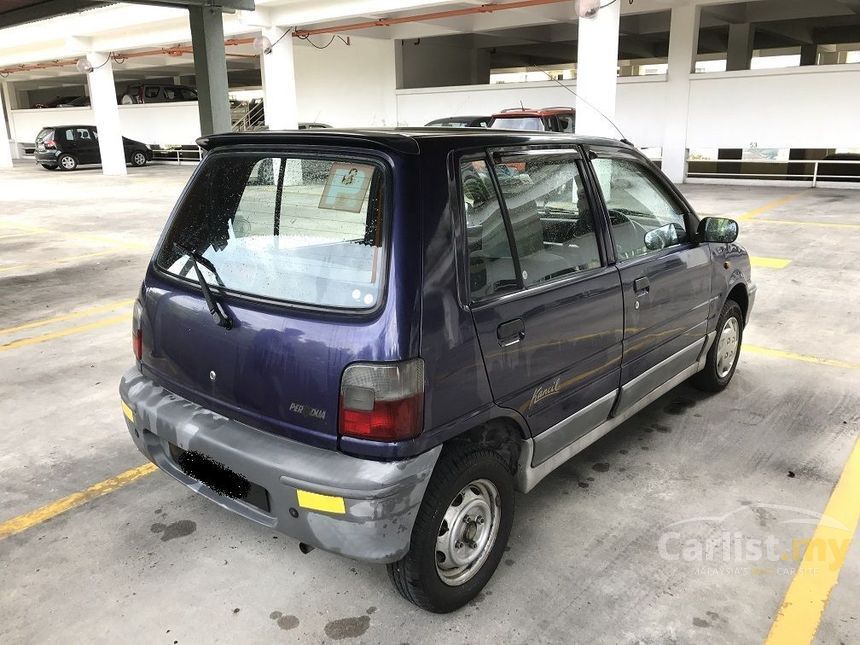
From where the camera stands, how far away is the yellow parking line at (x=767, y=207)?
1154 centimetres

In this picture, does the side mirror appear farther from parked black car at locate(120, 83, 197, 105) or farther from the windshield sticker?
parked black car at locate(120, 83, 197, 105)

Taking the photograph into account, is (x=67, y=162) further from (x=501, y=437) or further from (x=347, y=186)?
(x=501, y=437)

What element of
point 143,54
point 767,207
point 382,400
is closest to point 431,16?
point 767,207

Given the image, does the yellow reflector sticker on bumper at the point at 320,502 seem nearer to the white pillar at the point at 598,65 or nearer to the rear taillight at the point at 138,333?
the rear taillight at the point at 138,333

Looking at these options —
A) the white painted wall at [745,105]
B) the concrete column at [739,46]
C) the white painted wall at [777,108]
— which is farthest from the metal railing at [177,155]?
the concrete column at [739,46]

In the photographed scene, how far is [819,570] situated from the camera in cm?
271

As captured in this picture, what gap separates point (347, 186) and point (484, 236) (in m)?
0.51

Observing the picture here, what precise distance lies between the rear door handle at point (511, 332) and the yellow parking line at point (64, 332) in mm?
4691

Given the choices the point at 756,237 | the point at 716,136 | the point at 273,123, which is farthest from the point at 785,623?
the point at 273,123

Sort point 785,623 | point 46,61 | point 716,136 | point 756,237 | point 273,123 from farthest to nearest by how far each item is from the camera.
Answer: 1. point 46,61
2. point 273,123
3. point 716,136
4. point 756,237
5. point 785,623

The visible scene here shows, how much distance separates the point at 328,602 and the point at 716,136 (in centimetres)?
1643

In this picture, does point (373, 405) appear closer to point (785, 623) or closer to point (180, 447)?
point (180, 447)

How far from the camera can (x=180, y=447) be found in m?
2.60

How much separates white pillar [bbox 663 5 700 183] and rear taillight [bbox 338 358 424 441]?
1583 cm
